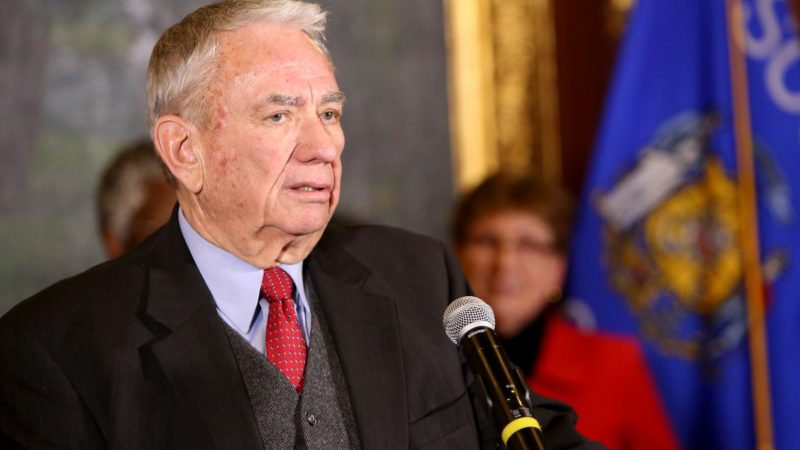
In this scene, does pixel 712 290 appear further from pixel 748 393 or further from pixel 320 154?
pixel 320 154

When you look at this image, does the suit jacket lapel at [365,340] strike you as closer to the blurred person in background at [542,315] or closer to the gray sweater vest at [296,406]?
the gray sweater vest at [296,406]

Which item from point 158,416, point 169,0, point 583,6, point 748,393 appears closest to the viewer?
point 158,416

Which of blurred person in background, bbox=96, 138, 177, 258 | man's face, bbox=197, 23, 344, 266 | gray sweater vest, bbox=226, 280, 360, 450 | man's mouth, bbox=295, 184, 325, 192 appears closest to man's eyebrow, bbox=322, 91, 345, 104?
man's face, bbox=197, 23, 344, 266

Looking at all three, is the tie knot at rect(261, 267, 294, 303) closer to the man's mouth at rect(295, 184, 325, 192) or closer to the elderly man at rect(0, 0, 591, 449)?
the elderly man at rect(0, 0, 591, 449)

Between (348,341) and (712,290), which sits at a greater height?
(348,341)

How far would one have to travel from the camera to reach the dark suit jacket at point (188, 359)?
5.67 ft

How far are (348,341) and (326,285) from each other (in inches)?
5.1

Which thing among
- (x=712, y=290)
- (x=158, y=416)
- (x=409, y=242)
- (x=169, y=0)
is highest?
(x=169, y=0)

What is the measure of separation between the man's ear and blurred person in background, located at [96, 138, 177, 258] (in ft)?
3.70

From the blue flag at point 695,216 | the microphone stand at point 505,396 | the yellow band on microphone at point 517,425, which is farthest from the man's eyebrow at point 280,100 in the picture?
the blue flag at point 695,216

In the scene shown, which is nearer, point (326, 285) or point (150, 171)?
point (326, 285)

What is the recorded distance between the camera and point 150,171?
122 inches

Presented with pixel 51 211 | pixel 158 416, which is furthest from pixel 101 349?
pixel 51 211

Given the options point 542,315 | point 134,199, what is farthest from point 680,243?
point 134,199
